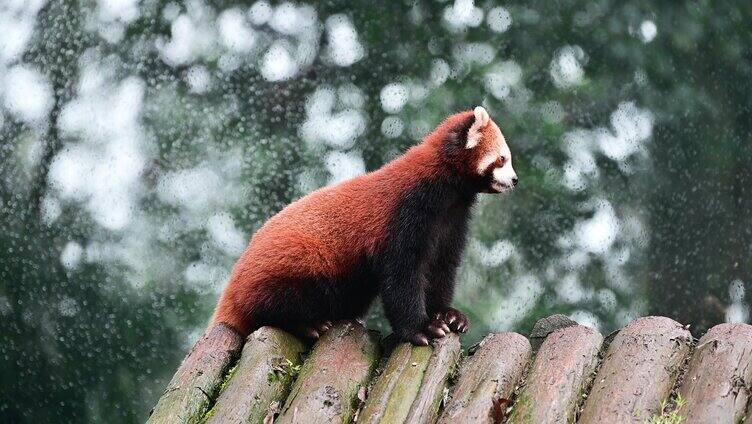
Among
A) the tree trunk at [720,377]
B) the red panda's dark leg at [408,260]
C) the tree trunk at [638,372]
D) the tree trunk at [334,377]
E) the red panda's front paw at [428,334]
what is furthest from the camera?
the red panda's dark leg at [408,260]

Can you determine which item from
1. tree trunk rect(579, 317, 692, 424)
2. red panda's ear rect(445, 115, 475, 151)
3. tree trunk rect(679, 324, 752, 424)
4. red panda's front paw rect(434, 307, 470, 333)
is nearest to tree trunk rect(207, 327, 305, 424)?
red panda's front paw rect(434, 307, 470, 333)

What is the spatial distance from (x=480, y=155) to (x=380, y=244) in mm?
566

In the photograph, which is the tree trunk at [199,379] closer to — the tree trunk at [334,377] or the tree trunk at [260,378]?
the tree trunk at [260,378]

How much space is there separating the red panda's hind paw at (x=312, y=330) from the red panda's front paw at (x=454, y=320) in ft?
1.52

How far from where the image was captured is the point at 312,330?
13.9 ft

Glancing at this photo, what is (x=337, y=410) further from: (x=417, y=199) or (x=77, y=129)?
(x=77, y=129)

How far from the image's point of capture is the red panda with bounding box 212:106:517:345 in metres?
4.20

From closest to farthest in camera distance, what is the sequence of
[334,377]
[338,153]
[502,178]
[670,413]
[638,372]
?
[670,413]
[638,372]
[334,377]
[502,178]
[338,153]

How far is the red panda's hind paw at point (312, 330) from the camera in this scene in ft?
13.9

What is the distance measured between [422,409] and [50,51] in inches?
333

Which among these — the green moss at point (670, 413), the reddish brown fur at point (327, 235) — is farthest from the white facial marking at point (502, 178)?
the green moss at point (670, 413)

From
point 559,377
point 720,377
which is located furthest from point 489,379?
point 720,377

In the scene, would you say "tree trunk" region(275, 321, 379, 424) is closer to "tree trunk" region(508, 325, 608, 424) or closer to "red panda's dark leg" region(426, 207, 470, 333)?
"red panda's dark leg" region(426, 207, 470, 333)

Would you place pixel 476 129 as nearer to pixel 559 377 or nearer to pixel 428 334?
pixel 428 334
